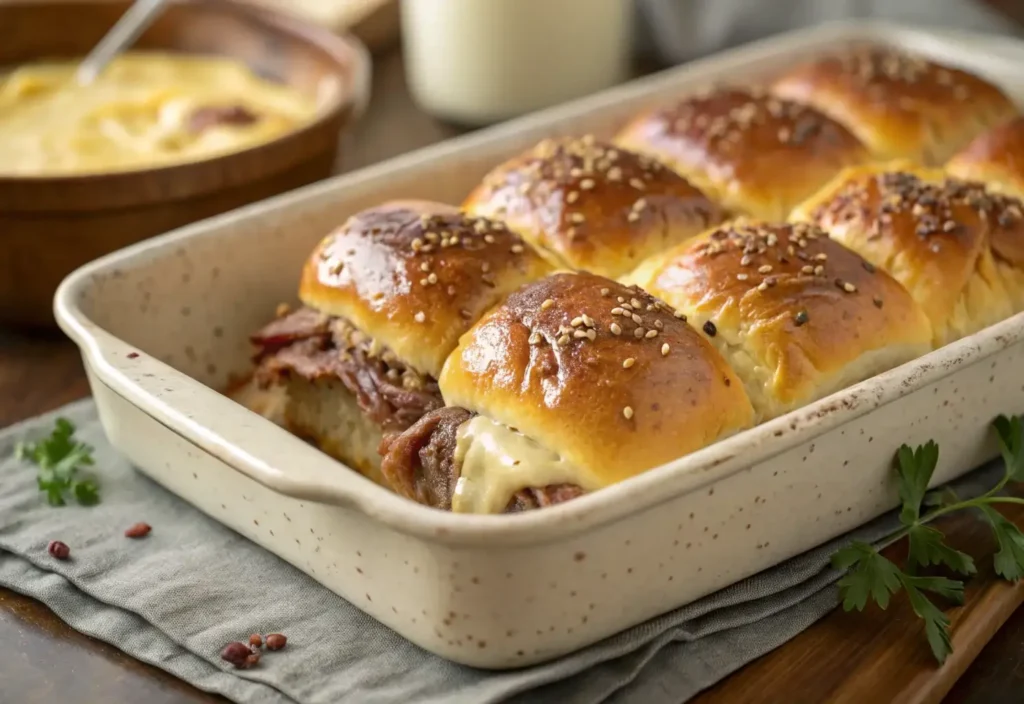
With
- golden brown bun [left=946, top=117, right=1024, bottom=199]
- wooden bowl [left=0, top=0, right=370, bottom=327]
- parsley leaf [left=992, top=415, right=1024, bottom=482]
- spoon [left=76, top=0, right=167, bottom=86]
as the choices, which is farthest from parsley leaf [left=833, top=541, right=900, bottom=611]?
spoon [left=76, top=0, right=167, bottom=86]

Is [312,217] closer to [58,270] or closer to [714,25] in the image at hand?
[58,270]

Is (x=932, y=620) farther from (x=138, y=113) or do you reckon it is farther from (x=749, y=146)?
(x=138, y=113)

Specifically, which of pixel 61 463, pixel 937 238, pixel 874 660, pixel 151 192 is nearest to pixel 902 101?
pixel 937 238

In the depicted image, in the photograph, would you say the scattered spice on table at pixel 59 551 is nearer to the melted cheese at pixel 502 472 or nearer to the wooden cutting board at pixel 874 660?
the melted cheese at pixel 502 472

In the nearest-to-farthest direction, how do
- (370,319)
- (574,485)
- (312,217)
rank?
1. (574,485)
2. (370,319)
3. (312,217)

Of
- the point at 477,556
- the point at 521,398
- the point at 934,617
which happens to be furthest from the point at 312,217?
the point at 934,617

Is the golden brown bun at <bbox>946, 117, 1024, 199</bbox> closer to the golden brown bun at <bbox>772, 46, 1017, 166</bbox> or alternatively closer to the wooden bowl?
the golden brown bun at <bbox>772, 46, 1017, 166</bbox>
